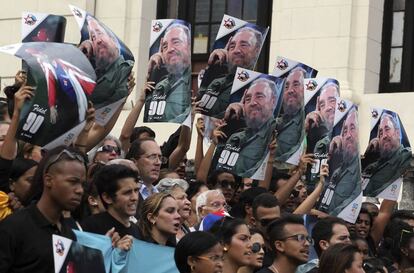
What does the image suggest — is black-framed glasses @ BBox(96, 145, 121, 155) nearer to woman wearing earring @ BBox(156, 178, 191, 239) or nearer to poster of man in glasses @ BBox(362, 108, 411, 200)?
woman wearing earring @ BBox(156, 178, 191, 239)

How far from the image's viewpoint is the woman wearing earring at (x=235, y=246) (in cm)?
961

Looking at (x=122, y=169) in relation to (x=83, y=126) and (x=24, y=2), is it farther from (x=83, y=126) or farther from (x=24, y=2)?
(x=24, y=2)

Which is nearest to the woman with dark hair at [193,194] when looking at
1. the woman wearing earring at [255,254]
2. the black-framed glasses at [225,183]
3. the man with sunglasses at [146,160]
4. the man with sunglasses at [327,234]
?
the man with sunglasses at [146,160]

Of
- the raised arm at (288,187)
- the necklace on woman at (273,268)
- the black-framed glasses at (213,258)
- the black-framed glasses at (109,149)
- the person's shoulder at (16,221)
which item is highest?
the black-framed glasses at (109,149)

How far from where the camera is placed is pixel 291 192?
12.6 m

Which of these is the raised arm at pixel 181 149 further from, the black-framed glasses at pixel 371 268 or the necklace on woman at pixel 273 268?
the necklace on woman at pixel 273 268

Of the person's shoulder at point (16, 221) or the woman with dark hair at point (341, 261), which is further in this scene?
the woman with dark hair at point (341, 261)

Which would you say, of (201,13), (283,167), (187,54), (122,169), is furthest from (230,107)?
(201,13)

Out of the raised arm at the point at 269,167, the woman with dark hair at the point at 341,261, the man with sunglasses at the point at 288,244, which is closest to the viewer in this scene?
the woman with dark hair at the point at 341,261

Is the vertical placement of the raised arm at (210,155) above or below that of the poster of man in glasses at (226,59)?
below

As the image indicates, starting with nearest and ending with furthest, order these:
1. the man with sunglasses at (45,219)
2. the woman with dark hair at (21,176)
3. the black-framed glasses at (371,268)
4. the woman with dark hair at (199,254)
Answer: the man with sunglasses at (45,219) → the woman with dark hair at (199,254) → the woman with dark hair at (21,176) → the black-framed glasses at (371,268)

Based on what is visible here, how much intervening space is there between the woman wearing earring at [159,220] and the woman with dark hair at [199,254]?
512mm

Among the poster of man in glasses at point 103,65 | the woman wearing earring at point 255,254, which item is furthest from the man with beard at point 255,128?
the woman wearing earring at point 255,254

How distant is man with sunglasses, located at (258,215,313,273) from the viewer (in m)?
9.94
